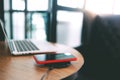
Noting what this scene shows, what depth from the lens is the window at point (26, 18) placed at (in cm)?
207

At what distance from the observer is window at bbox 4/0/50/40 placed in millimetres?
2069

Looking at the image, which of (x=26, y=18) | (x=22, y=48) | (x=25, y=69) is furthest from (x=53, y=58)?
(x=26, y=18)

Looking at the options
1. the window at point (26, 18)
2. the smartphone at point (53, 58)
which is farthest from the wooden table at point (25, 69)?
the window at point (26, 18)

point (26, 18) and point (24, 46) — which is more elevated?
point (26, 18)

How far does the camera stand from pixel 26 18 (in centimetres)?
218

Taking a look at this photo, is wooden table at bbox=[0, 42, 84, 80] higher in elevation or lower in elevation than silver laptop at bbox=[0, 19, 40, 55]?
lower

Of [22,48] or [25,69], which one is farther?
[22,48]

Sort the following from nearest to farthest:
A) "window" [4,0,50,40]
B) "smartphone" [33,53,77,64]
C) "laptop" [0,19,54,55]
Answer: "smartphone" [33,53,77,64] < "laptop" [0,19,54,55] < "window" [4,0,50,40]

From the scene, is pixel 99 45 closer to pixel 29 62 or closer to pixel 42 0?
pixel 42 0

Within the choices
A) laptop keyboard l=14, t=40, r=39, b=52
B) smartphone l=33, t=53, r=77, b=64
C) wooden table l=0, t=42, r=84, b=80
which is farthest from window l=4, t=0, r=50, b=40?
smartphone l=33, t=53, r=77, b=64

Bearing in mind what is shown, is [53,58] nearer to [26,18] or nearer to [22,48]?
[22,48]

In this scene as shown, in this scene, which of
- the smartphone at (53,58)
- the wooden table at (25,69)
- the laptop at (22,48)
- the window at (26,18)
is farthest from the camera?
the window at (26,18)

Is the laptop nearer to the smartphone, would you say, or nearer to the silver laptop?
the silver laptop

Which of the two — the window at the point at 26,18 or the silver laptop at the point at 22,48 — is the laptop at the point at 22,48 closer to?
the silver laptop at the point at 22,48
